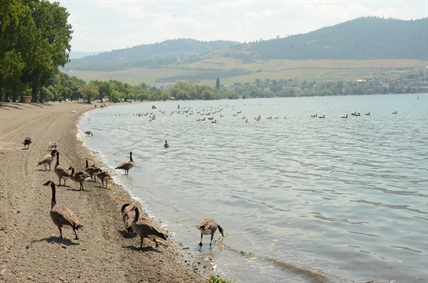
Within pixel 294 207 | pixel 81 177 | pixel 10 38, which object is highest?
pixel 10 38

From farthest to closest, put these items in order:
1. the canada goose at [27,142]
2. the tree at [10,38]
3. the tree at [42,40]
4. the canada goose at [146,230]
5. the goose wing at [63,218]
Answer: the tree at [42,40]
the tree at [10,38]
the canada goose at [27,142]
the canada goose at [146,230]
the goose wing at [63,218]

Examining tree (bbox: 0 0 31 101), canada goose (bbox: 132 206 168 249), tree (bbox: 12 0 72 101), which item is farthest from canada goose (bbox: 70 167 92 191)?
tree (bbox: 12 0 72 101)

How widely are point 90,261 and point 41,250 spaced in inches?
50.2

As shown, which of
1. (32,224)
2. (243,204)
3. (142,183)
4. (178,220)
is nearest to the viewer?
(32,224)

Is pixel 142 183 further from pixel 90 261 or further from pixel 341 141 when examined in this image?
pixel 341 141

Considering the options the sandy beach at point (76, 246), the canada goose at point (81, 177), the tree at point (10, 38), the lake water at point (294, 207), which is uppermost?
the tree at point (10, 38)

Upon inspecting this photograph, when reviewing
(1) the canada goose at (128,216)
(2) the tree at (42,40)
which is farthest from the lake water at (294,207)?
(2) the tree at (42,40)

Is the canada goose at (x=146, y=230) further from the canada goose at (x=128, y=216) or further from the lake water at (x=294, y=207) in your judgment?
the lake water at (x=294, y=207)

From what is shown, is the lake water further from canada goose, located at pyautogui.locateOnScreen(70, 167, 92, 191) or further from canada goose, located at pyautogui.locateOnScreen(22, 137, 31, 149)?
canada goose, located at pyautogui.locateOnScreen(22, 137, 31, 149)

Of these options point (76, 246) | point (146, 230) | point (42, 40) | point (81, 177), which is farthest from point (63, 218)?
point (42, 40)

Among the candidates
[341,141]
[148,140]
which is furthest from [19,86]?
[341,141]

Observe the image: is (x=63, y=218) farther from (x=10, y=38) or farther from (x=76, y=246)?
(x=10, y=38)

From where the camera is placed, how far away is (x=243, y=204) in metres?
19.6

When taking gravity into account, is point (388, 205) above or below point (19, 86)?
below
